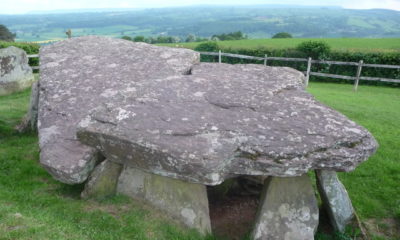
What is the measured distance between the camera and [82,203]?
20.2 feet

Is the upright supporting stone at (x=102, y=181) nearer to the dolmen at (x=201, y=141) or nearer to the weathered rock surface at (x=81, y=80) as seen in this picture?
the dolmen at (x=201, y=141)

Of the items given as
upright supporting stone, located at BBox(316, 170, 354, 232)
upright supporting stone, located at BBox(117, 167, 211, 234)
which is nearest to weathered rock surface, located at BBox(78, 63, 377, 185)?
upright supporting stone, located at BBox(117, 167, 211, 234)

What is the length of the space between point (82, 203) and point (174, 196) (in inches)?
60.7

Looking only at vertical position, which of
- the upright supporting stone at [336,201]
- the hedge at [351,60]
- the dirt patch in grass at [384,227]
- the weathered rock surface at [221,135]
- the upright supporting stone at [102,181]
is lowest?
the hedge at [351,60]

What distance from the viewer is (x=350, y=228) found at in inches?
258

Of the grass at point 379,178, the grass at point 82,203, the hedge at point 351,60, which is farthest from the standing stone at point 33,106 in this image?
the hedge at point 351,60

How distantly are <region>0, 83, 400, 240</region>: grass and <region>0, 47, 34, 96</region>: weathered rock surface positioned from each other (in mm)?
4841

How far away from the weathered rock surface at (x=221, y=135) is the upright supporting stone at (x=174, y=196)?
0.72 meters

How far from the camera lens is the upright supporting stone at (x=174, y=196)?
6.09 meters

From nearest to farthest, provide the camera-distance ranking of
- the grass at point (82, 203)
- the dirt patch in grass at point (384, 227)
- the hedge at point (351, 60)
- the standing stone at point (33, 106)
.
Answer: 1. the grass at point (82, 203)
2. the dirt patch in grass at point (384, 227)
3. the standing stone at point (33, 106)
4. the hedge at point (351, 60)

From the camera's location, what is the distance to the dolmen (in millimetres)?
5324

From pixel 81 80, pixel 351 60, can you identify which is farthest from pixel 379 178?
pixel 351 60

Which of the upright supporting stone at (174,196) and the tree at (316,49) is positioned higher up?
the upright supporting stone at (174,196)

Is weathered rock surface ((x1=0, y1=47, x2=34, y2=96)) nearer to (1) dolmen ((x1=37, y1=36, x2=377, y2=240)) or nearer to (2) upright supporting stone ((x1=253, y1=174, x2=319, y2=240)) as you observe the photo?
(1) dolmen ((x1=37, y1=36, x2=377, y2=240))
